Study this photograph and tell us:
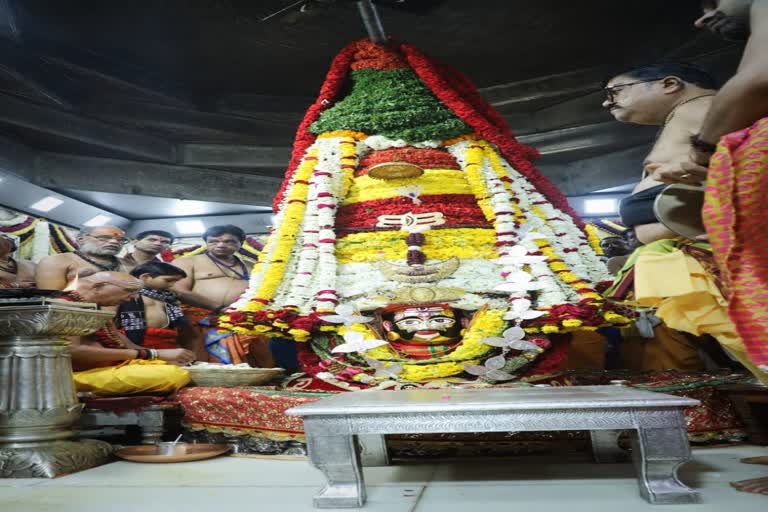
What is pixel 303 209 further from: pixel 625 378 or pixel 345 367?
pixel 625 378

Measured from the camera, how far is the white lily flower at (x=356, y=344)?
129 inches

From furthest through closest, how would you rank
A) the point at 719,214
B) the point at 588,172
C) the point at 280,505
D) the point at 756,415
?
1. the point at 588,172
2. the point at 756,415
3. the point at 280,505
4. the point at 719,214

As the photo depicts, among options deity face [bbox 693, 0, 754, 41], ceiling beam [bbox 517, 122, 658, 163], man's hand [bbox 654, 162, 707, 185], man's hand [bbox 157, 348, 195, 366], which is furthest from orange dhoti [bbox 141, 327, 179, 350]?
ceiling beam [bbox 517, 122, 658, 163]

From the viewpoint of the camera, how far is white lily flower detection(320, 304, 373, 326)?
3.40 m

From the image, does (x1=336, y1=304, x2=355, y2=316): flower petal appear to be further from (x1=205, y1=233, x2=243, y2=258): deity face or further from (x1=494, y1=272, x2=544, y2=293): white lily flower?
(x1=205, y1=233, x2=243, y2=258): deity face

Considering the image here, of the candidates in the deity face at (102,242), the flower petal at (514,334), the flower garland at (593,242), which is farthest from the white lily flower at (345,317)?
the deity face at (102,242)

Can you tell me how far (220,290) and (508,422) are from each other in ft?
12.4

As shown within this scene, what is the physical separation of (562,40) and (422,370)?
14.9 feet

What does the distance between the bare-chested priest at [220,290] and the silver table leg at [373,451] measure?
2066 mm

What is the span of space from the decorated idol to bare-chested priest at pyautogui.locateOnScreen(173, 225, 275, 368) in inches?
36.7

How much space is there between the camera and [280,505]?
6.23 ft

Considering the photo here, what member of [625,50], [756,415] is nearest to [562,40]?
[625,50]

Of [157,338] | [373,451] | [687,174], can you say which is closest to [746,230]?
[687,174]

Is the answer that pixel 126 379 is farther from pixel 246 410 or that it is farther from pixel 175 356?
pixel 246 410
